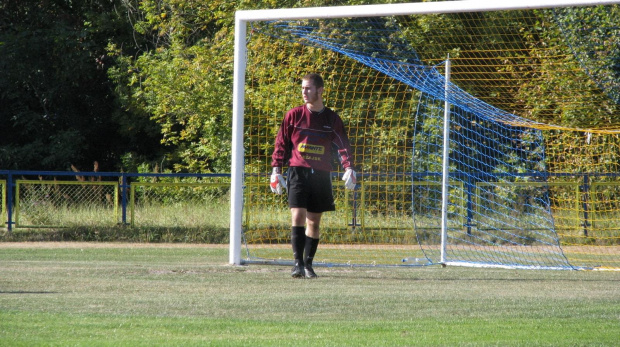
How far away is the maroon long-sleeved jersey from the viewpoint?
8.49m

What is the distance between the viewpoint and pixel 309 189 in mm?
8469

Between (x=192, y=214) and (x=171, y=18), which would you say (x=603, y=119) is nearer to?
Result: (x=192, y=214)

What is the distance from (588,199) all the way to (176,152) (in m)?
16.4

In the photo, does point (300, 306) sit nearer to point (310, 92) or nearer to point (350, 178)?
point (350, 178)

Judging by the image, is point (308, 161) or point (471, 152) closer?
point (308, 161)

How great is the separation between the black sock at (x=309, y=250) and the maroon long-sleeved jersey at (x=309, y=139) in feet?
2.48

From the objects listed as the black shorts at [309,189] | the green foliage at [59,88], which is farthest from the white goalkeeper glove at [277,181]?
the green foliage at [59,88]

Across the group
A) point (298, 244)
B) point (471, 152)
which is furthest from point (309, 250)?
point (471, 152)

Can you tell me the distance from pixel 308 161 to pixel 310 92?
0.69 metres

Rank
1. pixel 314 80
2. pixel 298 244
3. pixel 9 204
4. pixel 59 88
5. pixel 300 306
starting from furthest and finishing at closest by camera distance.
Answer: pixel 59 88 < pixel 9 204 < pixel 298 244 < pixel 314 80 < pixel 300 306

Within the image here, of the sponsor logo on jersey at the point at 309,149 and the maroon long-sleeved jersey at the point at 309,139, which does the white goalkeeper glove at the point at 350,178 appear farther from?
the sponsor logo on jersey at the point at 309,149

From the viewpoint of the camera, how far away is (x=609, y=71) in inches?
611

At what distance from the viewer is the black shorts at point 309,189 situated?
8.45 meters

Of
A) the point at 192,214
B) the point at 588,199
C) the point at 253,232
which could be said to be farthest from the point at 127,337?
the point at 588,199
